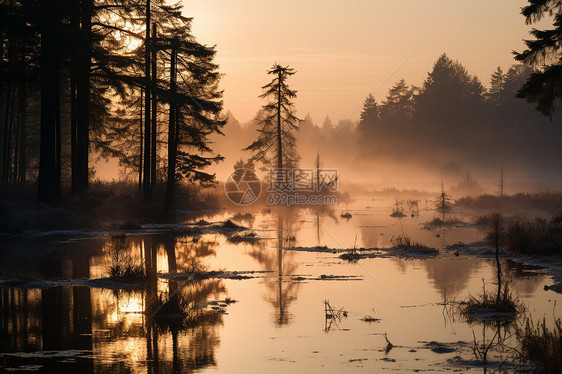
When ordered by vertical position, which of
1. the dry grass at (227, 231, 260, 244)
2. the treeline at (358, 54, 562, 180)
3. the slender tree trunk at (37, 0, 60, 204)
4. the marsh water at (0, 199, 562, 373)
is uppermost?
the treeline at (358, 54, 562, 180)

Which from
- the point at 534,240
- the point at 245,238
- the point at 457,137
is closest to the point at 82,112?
the point at 245,238

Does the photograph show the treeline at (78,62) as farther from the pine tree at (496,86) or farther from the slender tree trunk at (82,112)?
the pine tree at (496,86)

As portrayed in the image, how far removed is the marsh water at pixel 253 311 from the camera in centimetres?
938

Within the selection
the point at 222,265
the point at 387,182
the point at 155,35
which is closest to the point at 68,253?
the point at 222,265

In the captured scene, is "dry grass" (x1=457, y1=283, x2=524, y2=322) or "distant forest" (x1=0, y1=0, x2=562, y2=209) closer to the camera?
"dry grass" (x1=457, y1=283, x2=524, y2=322)

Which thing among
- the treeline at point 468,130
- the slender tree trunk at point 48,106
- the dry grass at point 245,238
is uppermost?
the treeline at point 468,130

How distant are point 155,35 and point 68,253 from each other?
2453cm

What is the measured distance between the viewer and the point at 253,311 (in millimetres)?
13086

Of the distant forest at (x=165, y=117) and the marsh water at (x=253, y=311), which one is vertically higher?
the distant forest at (x=165, y=117)

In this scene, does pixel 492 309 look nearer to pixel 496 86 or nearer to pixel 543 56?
pixel 543 56

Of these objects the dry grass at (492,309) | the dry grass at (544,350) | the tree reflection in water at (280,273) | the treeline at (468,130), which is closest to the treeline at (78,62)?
the tree reflection in water at (280,273)

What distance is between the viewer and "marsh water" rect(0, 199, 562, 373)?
30.8 feet

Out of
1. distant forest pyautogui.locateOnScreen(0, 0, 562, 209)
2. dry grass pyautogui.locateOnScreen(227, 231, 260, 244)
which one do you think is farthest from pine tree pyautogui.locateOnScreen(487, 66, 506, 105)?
dry grass pyautogui.locateOnScreen(227, 231, 260, 244)

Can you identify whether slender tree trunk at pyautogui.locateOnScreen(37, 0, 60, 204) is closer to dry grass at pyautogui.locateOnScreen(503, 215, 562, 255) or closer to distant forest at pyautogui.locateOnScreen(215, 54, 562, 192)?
dry grass at pyautogui.locateOnScreen(503, 215, 562, 255)
